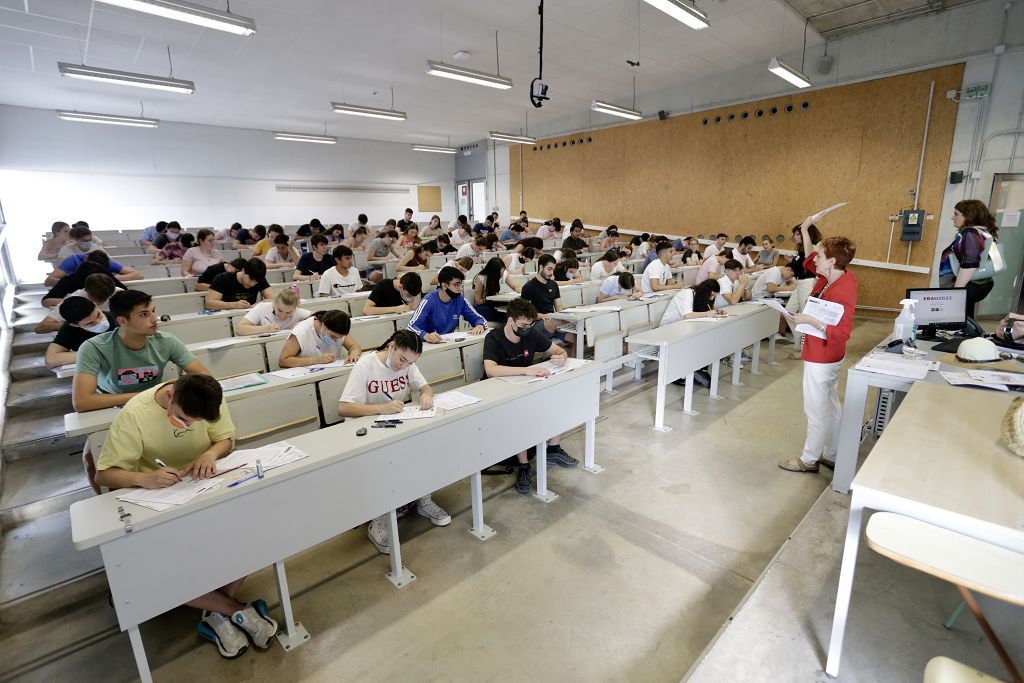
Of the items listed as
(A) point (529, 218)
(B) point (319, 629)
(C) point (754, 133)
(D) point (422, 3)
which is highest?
(D) point (422, 3)

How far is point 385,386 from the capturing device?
2.58m

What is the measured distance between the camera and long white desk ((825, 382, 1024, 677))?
1307mm

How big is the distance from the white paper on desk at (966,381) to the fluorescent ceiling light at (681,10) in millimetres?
3689

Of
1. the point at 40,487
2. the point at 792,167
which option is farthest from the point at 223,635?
the point at 792,167

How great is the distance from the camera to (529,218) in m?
14.5

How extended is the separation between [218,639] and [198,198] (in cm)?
1337

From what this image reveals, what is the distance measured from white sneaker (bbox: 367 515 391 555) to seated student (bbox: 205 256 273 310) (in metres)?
2.74

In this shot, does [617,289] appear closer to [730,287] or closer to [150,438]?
[730,287]

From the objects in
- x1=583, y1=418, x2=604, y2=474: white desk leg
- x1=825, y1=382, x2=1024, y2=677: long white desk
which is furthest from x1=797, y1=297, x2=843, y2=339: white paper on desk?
x1=583, y1=418, x2=604, y2=474: white desk leg

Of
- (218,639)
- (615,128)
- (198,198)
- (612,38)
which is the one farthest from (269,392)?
(198,198)

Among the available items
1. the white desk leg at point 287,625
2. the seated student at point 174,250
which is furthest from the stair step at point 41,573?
the seated student at point 174,250

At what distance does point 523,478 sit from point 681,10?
4.46m

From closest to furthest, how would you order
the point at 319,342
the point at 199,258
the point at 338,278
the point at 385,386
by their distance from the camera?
1. the point at 385,386
2. the point at 319,342
3. the point at 338,278
4. the point at 199,258

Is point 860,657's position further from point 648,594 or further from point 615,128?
point 615,128
